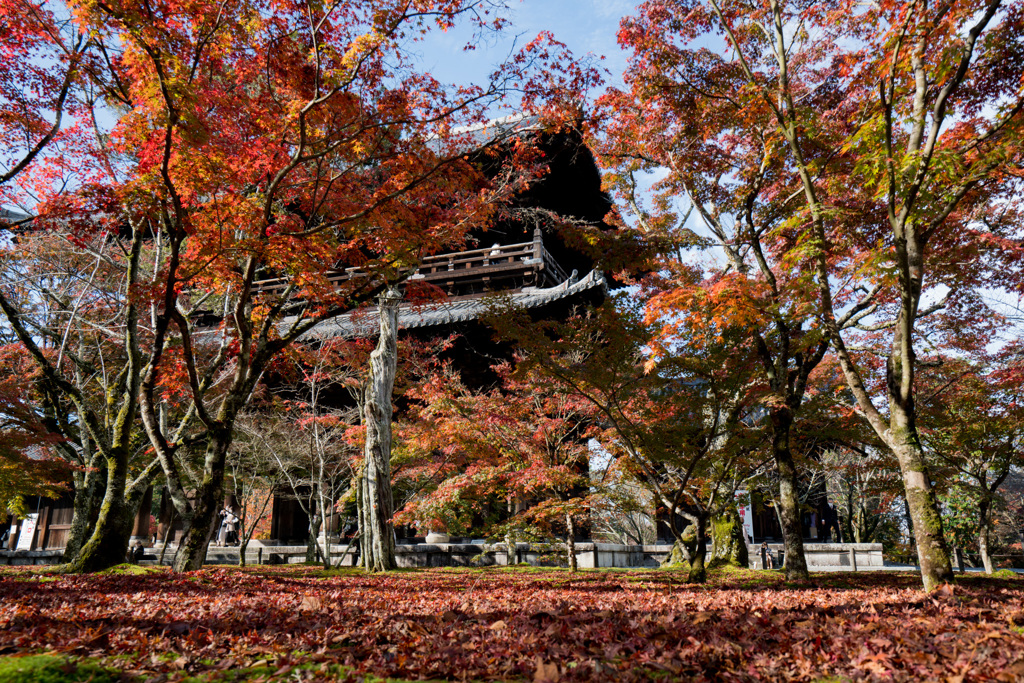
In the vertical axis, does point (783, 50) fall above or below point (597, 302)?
above

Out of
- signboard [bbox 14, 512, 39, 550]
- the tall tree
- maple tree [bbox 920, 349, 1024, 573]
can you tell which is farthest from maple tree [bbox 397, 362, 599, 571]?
signboard [bbox 14, 512, 39, 550]

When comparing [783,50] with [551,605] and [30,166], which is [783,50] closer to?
[551,605]

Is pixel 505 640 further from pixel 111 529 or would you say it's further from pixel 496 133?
pixel 496 133

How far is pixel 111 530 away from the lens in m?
8.81

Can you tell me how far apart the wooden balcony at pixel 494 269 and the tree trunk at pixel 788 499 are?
322 inches

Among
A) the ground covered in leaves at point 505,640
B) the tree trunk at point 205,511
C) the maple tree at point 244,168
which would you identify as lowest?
the ground covered in leaves at point 505,640

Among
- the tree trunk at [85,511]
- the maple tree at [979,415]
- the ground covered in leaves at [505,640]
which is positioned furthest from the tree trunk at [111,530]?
the maple tree at [979,415]

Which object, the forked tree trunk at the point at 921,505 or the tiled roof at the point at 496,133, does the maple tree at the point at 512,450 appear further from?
the forked tree trunk at the point at 921,505

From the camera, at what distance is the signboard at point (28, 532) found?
70.2ft

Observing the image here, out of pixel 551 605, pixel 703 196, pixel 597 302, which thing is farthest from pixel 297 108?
pixel 597 302

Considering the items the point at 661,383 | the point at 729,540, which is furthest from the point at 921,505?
the point at 729,540

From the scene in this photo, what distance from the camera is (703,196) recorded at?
35.9 ft

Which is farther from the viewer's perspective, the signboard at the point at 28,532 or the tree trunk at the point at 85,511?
→ the signboard at the point at 28,532

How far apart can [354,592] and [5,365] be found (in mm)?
12968
